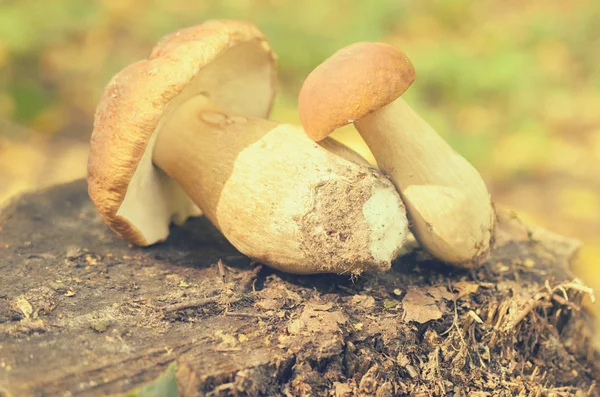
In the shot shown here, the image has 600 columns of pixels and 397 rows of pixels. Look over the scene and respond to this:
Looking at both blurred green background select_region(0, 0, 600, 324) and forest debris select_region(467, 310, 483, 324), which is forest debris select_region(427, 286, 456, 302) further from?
blurred green background select_region(0, 0, 600, 324)

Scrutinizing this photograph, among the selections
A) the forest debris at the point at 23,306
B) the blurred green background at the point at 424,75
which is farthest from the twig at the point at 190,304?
the blurred green background at the point at 424,75

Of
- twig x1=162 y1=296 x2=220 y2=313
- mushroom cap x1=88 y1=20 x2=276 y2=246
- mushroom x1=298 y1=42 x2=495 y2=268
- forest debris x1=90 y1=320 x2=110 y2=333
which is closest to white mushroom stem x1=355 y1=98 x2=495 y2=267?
mushroom x1=298 y1=42 x2=495 y2=268

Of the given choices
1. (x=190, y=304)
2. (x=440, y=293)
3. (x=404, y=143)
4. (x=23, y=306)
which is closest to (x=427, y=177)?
(x=404, y=143)

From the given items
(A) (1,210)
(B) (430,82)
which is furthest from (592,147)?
(A) (1,210)

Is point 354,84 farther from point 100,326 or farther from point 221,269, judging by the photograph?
point 100,326

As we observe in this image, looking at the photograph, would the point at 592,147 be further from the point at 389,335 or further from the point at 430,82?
the point at 389,335

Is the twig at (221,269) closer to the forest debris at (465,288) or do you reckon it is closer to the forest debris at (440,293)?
the forest debris at (440,293)

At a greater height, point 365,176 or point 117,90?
point 117,90
